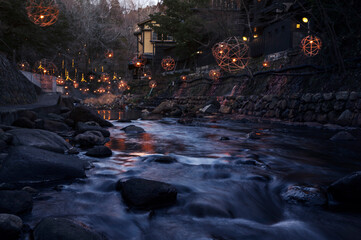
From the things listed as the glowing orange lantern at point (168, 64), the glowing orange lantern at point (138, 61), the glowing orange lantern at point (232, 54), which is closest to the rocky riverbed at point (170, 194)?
the glowing orange lantern at point (232, 54)

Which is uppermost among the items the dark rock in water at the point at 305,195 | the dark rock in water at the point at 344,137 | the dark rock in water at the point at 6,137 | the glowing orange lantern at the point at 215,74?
the glowing orange lantern at the point at 215,74

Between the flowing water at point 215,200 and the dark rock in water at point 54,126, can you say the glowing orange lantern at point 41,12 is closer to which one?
the dark rock in water at point 54,126

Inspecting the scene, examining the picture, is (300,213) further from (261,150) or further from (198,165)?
(261,150)

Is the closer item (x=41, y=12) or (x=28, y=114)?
(x=28, y=114)

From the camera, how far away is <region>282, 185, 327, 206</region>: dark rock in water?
286 centimetres

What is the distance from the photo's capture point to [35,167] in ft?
10.4

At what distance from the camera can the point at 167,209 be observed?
8.75ft

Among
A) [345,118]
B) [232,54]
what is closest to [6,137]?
[345,118]

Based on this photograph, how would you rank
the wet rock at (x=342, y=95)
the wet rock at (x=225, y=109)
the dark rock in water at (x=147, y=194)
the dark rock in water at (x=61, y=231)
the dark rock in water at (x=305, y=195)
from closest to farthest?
the dark rock in water at (x=61, y=231) < the dark rock in water at (x=147, y=194) < the dark rock in water at (x=305, y=195) < the wet rock at (x=342, y=95) < the wet rock at (x=225, y=109)

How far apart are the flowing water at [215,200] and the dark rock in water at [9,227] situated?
245 mm

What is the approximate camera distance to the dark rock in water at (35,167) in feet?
9.95

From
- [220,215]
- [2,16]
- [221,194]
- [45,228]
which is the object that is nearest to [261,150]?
[221,194]

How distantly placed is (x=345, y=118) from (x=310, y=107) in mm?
1687

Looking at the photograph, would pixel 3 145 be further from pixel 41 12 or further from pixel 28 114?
pixel 41 12
